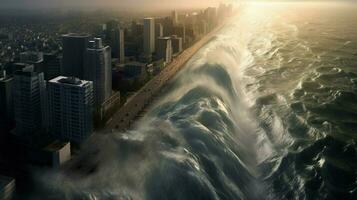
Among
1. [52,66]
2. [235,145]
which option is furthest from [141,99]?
[235,145]

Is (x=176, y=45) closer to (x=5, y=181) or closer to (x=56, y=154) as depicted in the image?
(x=56, y=154)

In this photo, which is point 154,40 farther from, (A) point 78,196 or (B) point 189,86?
(A) point 78,196

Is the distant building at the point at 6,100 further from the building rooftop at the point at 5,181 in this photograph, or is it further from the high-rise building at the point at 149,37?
the high-rise building at the point at 149,37

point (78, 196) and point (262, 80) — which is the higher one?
point (262, 80)

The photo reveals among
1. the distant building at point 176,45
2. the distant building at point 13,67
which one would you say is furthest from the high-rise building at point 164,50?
the distant building at point 13,67

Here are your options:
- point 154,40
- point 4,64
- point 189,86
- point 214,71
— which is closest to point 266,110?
point 189,86
